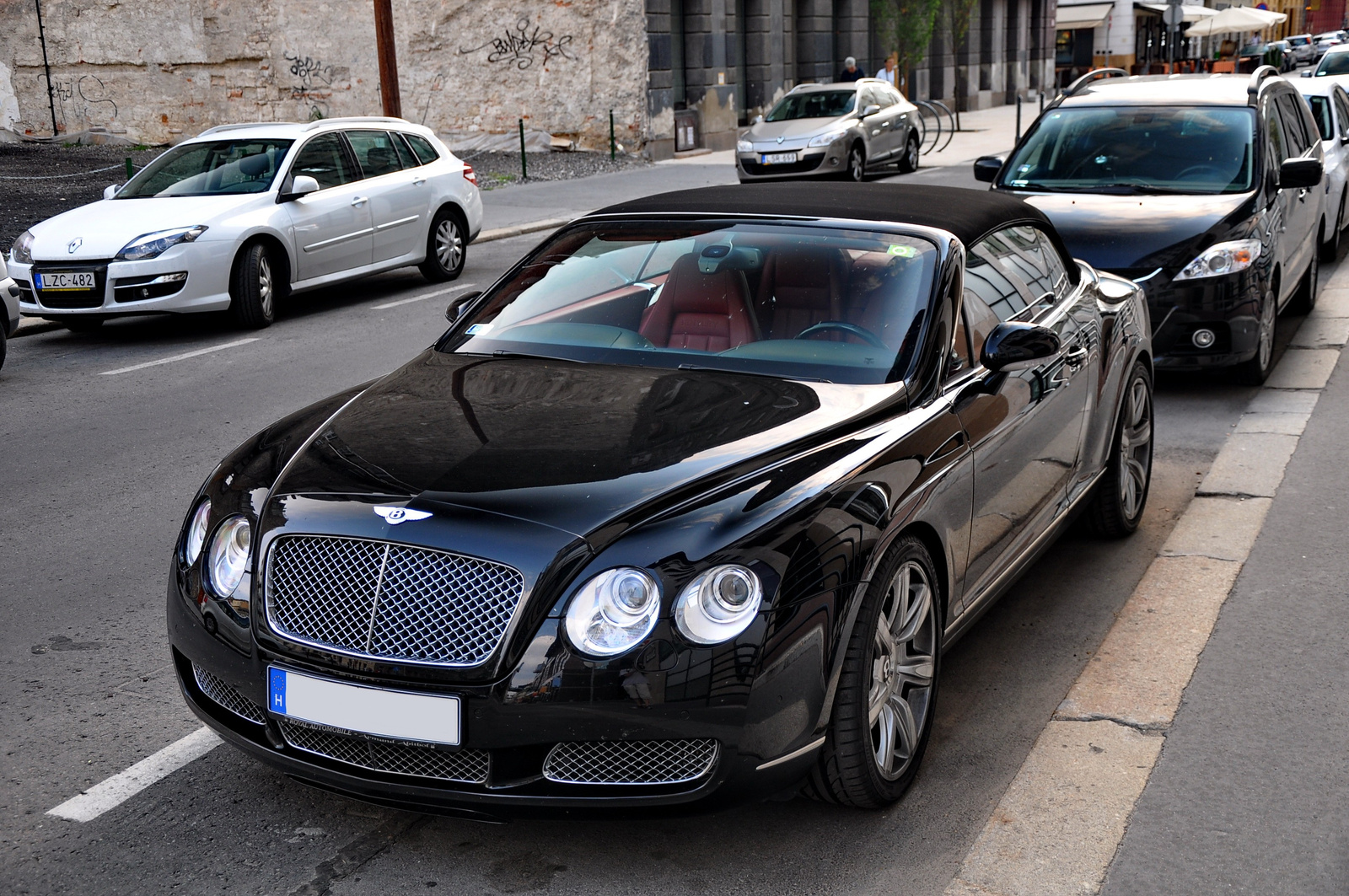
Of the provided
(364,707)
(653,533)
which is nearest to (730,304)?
(653,533)

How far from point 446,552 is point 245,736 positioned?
75 centimetres

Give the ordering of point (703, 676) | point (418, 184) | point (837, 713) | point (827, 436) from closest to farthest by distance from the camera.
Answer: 1. point (703, 676)
2. point (837, 713)
3. point (827, 436)
4. point (418, 184)

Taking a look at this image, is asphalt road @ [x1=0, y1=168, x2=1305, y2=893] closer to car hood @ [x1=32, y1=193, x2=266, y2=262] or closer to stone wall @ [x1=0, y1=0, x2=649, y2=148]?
car hood @ [x1=32, y1=193, x2=266, y2=262]

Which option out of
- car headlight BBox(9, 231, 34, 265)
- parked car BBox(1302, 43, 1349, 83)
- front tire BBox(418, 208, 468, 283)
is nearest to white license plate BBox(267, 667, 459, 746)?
car headlight BBox(9, 231, 34, 265)

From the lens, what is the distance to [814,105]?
2373 centimetres

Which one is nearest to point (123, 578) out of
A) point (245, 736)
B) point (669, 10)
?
point (245, 736)

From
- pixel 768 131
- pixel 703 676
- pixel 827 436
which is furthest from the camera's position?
pixel 768 131

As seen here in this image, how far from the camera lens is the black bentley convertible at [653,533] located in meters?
2.96

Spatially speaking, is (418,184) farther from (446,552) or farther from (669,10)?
(669,10)

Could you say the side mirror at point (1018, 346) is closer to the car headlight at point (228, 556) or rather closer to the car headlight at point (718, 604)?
the car headlight at point (718, 604)

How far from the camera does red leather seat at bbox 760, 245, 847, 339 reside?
4.18 m

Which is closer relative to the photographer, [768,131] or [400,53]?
[768,131]

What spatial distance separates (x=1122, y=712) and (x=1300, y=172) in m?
5.68

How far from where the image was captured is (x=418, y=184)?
13477mm
